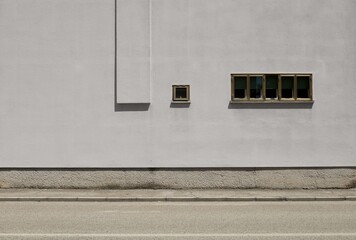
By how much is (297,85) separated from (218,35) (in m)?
3.06

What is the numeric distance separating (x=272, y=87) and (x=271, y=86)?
5cm

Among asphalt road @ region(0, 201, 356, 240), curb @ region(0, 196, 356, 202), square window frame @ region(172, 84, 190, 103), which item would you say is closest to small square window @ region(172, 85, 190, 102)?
square window frame @ region(172, 84, 190, 103)

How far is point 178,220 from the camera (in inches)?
418

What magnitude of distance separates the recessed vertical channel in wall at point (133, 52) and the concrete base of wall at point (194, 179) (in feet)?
8.11

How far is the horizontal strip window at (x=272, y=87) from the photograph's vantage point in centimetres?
1620

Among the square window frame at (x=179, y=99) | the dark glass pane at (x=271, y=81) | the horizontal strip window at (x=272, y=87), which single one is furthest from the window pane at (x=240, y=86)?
the square window frame at (x=179, y=99)

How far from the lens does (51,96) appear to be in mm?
16219

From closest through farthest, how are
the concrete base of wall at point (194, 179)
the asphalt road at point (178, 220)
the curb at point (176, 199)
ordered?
the asphalt road at point (178, 220), the curb at point (176, 199), the concrete base of wall at point (194, 179)

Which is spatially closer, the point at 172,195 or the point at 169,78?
the point at 172,195

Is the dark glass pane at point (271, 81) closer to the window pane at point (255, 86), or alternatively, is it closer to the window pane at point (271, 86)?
the window pane at point (271, 86)

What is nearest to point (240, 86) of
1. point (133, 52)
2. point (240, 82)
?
point (240, 82)

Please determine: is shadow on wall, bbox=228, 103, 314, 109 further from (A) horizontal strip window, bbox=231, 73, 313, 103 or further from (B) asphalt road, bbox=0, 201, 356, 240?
(B) asphalt road, bbox=0, 201, 356, 240

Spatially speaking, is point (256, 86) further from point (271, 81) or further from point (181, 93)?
point (181, 93)

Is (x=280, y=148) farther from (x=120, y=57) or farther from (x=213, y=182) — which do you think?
(x=120, y=57)
